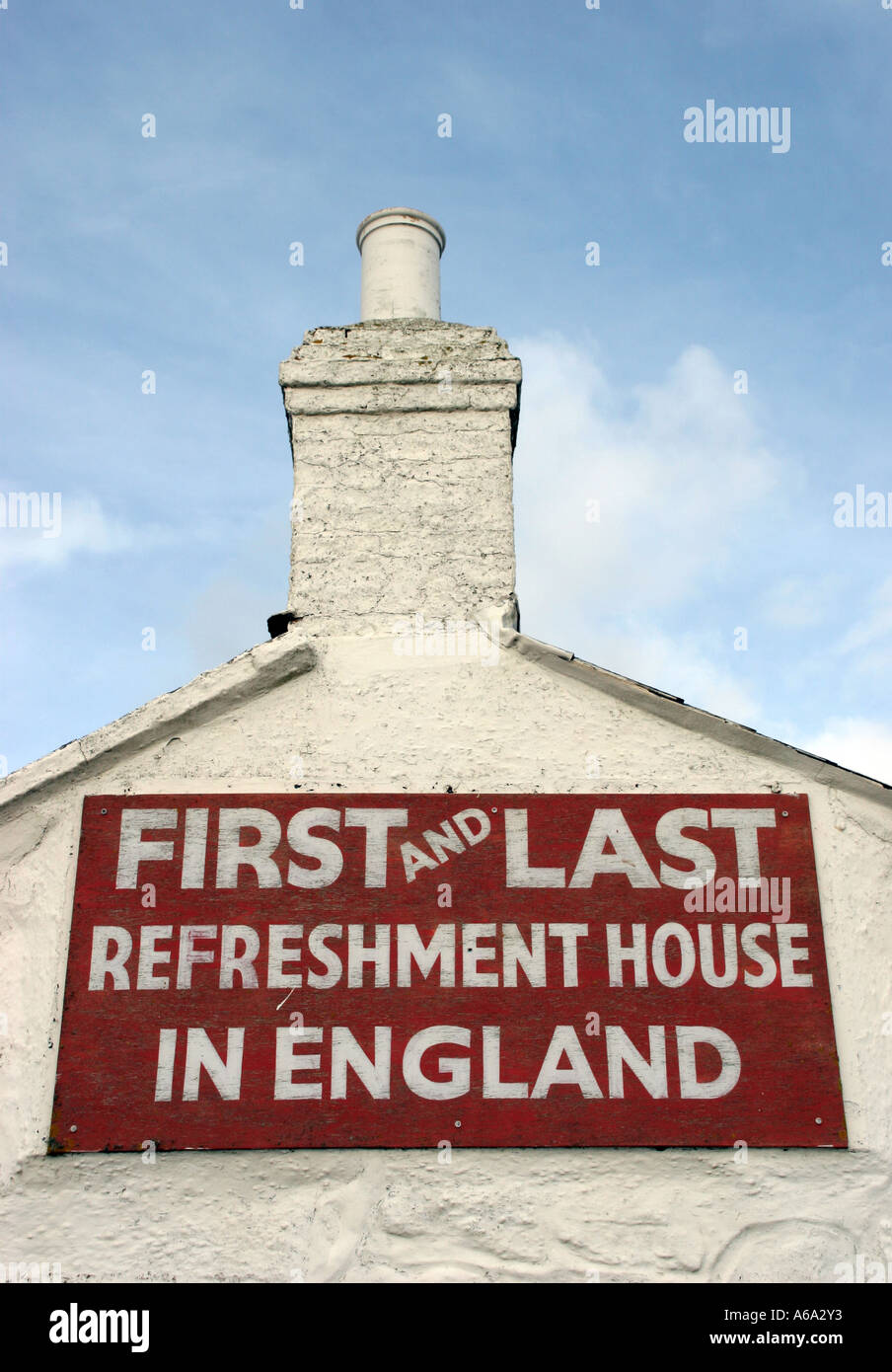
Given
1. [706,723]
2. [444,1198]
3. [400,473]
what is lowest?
[444,1198]

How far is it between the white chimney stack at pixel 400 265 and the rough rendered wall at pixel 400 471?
43 centimetres

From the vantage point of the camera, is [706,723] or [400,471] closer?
[706,723]

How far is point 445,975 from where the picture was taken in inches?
190

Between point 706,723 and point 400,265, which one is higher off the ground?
point 400,265

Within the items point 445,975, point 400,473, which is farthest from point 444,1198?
point 400,473

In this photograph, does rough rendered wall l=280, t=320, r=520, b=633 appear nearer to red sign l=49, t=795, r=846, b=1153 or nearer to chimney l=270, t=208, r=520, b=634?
chimney l=270, t=208, r=520, b=634

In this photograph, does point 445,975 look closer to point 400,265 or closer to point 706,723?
point 706,723

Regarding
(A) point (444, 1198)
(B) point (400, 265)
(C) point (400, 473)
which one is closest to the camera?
(A) point (444, 1198)

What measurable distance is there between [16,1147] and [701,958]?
290 centimetres

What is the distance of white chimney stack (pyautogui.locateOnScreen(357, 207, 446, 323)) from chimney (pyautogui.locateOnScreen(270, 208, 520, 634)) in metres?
0.39

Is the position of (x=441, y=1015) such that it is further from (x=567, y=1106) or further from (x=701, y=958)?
(x=701, y=958)

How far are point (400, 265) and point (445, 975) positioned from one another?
447 cm
